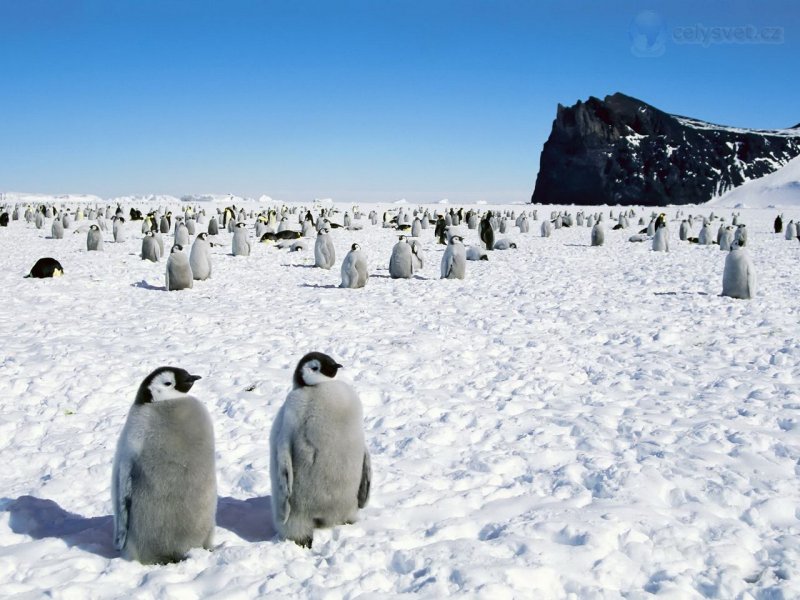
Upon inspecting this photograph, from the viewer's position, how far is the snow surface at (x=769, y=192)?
7969 centimetres

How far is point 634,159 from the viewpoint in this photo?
85.9m

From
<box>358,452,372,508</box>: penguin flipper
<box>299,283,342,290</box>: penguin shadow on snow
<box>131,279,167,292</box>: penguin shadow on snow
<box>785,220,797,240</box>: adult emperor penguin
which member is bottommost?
<box>358,452,372,508</box>: penguin flipper

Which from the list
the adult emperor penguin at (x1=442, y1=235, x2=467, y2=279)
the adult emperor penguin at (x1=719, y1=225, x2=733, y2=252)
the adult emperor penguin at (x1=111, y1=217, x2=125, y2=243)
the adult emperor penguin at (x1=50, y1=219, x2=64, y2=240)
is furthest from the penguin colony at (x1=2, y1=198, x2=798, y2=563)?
the adult emperor penguin at (x1=50, y1=219, x2=64, y2=240)

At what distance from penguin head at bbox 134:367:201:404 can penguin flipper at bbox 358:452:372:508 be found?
1169 millimetres

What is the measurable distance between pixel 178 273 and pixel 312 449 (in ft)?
35.9

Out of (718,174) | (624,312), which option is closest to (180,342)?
(624,312)

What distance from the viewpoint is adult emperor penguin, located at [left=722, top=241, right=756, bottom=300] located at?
12.3 metres

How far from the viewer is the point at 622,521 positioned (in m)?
3.98

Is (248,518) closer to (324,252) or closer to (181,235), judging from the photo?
(324,252)

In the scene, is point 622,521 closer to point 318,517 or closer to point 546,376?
point 318,517

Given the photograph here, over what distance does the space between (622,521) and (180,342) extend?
6.69 m

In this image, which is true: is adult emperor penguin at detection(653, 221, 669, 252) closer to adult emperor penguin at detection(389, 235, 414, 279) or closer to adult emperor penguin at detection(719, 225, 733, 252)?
adult emperor penguin at detection(719, 225, 733, 252)

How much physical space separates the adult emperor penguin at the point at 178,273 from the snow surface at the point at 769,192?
80.1 meters

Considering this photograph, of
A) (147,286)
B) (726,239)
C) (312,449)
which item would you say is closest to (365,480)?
(312,449)
